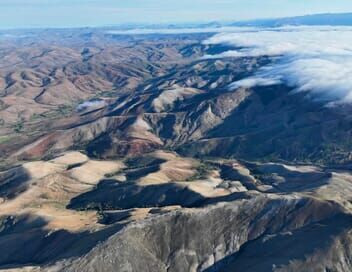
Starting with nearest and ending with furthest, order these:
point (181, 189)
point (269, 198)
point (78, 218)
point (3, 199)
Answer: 1. point (269, 198)
2. point (78, 218)
3. point (181, 189)
4. point (3, 199)

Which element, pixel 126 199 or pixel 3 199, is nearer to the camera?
pixel 126 199

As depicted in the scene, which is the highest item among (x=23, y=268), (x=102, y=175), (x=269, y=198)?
(x=269, y=198)

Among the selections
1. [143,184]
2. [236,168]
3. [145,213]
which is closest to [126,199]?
[143,184]

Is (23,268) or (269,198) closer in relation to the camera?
(23,268)

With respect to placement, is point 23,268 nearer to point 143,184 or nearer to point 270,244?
point 270,244

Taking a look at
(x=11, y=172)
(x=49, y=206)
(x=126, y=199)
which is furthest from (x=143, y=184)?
(x=11, y=172)

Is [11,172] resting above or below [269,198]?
below

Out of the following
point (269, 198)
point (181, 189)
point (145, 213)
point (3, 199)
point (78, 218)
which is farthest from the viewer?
point (3, 199)

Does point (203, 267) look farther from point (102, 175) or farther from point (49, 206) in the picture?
point (102, 175)

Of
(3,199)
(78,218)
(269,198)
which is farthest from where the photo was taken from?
(3,199)
